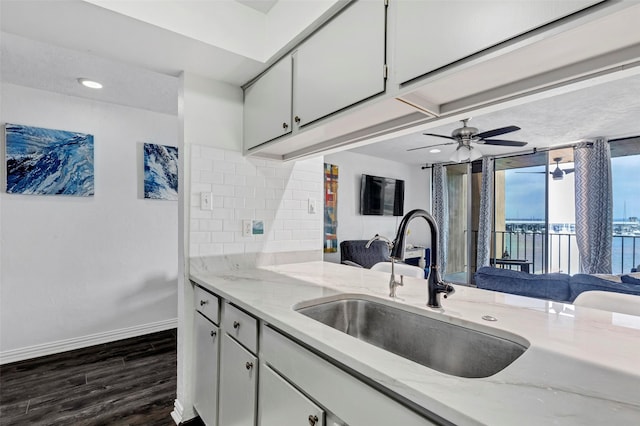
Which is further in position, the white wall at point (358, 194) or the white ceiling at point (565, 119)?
the white wall at point (358, 194)

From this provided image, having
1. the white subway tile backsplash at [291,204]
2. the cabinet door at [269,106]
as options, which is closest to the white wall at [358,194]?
the white subway tile backsplash at [291,204]

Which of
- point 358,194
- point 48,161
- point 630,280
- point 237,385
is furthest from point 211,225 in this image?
point 358,194

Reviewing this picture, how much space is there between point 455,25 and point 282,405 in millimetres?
1333

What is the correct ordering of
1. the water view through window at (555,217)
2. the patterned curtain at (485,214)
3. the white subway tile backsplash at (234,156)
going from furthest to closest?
the patterned curtain at (485,214) → the water view through window at (555,217) → the white subway tile backsplash at (234,156)

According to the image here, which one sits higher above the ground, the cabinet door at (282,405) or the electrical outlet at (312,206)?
the electrical outlet at (312,206)

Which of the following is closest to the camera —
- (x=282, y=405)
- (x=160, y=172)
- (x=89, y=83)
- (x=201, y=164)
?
(x=282, y=405)

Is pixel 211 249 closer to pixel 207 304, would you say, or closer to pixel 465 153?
pixel 207 304

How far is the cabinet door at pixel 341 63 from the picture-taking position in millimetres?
1190

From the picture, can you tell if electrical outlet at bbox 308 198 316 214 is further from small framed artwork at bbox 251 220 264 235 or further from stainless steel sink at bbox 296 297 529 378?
stainless steel sink at bbox 296 297 529 378

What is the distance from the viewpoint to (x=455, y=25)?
94 centimetres

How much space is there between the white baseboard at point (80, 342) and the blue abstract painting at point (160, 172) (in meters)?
1.34

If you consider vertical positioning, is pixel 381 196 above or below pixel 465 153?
below

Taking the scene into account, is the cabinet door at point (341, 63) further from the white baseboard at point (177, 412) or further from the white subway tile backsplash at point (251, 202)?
the white baseboard at point (177, 412)

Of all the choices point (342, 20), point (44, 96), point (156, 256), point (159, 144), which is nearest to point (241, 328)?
point (342, 20)
